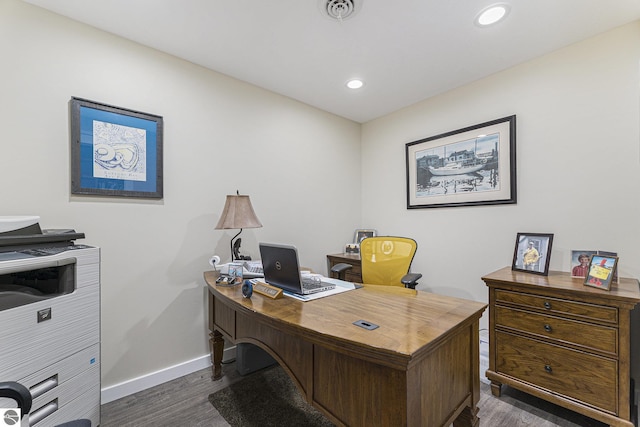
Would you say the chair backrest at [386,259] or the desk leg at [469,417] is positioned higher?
the chair backrest at [386,259]

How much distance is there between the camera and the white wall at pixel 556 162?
6.26 feet

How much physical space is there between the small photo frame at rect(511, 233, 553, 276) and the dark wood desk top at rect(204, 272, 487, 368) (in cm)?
102

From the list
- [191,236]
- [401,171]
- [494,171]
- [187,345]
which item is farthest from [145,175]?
[494,171]

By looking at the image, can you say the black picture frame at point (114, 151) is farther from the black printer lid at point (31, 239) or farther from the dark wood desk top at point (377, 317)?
the dark wood desk top at point (377, 317)

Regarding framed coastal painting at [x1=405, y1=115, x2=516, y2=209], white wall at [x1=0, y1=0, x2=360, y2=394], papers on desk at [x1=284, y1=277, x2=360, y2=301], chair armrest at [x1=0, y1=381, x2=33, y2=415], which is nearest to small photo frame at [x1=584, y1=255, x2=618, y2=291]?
framed coastal painting at [x1=405, y1=115, x2=516, y2=209]

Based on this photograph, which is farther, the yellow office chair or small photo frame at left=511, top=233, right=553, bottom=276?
the yellow office chair

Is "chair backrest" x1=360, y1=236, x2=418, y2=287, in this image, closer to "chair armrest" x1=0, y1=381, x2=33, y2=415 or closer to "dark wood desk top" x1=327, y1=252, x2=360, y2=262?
"dark wood desk top" x1=327, y1=252, x2=360, y2=262

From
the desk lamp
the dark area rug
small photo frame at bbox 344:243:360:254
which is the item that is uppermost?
the desk lamp

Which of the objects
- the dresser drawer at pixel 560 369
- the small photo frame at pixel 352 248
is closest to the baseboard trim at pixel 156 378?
the small photo frame at pixel 352 248

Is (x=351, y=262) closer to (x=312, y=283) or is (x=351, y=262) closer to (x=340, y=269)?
(x=340, y=269)

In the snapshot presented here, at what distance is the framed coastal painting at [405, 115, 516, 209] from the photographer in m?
2.43

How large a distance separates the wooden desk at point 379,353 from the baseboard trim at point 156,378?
1.07 meters

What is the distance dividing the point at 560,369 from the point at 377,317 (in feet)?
4.61

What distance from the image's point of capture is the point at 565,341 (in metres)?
1.70
